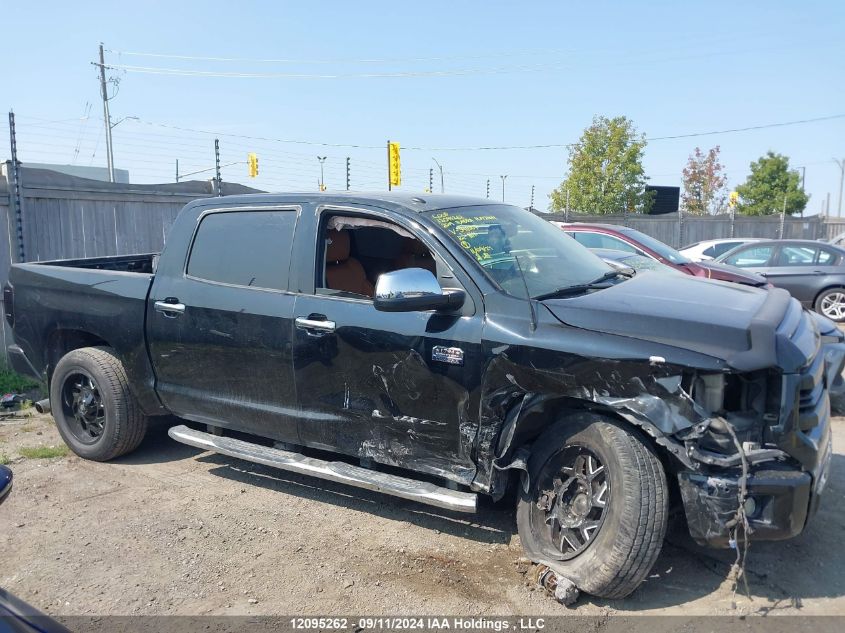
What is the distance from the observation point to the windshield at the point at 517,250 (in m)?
3.96

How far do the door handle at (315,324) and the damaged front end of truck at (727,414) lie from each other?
1.47 metres

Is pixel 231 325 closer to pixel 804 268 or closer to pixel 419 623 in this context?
pixel 419 623

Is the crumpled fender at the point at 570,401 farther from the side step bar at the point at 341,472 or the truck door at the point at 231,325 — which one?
the truck door at the point at 231,325

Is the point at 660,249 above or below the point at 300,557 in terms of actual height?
above

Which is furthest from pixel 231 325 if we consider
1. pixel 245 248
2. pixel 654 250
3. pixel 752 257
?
pixel 752 257

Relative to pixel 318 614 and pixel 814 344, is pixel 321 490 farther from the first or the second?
pixel 814 344

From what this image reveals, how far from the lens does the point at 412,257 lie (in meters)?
5.16

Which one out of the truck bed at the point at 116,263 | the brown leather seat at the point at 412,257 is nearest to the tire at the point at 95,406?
the truck bed at the point at 116,263

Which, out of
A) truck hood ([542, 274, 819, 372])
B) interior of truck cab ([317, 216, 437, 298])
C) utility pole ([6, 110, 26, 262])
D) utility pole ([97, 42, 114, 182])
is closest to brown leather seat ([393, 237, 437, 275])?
interior of truck cab ([317, 216, 437, 298])

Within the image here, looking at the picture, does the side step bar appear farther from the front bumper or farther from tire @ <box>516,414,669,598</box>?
the front bumper

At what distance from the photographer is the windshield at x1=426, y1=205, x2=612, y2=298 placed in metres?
3.96

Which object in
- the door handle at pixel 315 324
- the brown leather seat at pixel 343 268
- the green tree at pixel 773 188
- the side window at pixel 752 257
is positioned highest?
the green tree at pixel 773 188

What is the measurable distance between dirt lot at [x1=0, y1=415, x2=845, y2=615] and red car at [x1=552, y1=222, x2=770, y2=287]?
4425mm

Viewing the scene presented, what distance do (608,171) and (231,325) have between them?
31.8 m
